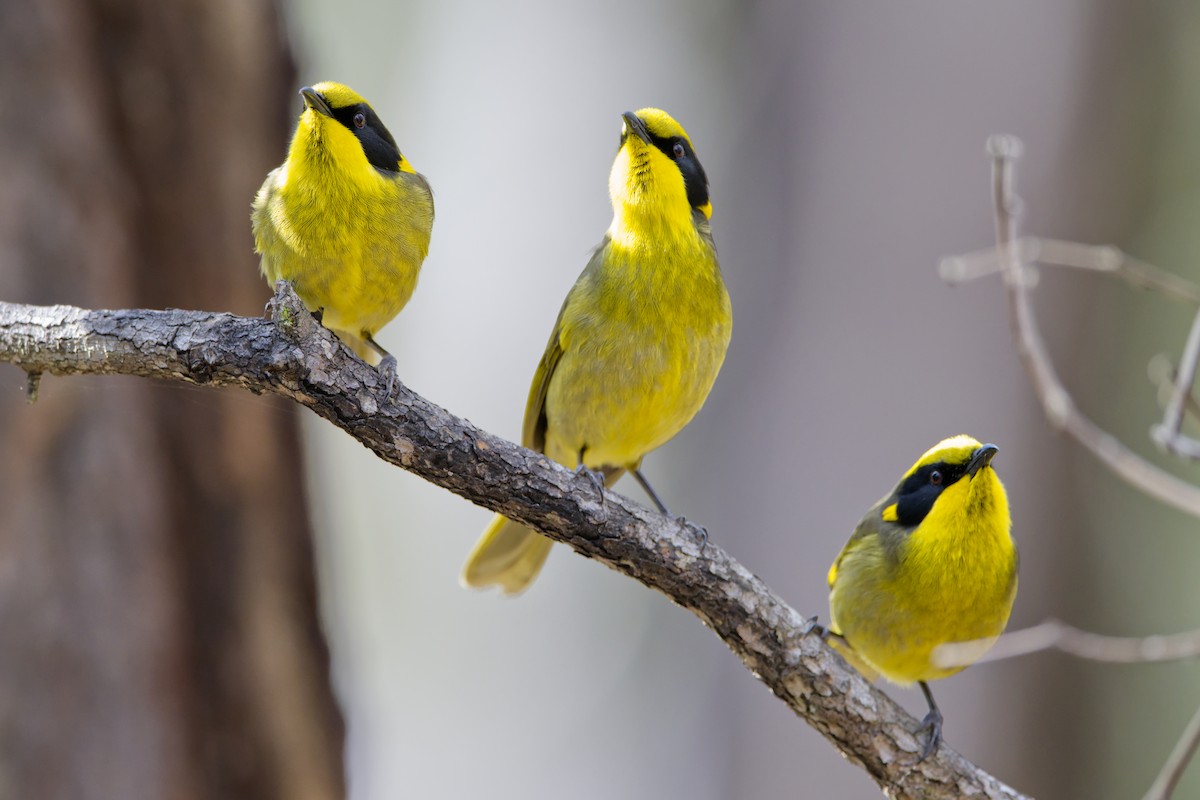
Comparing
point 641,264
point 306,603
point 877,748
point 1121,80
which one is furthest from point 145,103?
point 1121,80

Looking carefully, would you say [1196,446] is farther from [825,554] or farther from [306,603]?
[306,603]

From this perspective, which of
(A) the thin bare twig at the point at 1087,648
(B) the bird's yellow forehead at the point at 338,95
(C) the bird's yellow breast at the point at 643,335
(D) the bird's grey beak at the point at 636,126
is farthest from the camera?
(C) the bird's yellow breast at the point at 643,335

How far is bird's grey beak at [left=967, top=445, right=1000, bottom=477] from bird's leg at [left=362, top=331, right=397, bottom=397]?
5.75ft

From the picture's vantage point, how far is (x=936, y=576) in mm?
3811

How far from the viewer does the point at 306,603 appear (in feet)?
19.7

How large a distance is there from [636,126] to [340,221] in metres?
1.05

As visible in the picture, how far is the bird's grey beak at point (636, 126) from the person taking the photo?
12.2 feet

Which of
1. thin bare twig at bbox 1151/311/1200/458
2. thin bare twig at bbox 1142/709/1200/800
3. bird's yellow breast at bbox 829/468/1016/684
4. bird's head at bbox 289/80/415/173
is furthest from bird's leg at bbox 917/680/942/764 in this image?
bird's head at bbox 289/80/415/173

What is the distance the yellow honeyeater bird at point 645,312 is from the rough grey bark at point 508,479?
725 millimetres

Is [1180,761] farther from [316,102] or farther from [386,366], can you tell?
[316,102]

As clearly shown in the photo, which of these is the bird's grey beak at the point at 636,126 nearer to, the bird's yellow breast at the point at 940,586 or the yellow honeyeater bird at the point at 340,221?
the yellow honeyeater bird at the point at 340,221

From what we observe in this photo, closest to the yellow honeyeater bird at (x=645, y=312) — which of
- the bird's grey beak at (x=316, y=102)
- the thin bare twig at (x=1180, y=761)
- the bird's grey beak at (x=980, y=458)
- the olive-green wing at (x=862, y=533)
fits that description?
the olive-green wing at (x=862, y=533)

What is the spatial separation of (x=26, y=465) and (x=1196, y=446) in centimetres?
467

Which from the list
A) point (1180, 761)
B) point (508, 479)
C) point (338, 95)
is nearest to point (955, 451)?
point (1180, 761)
